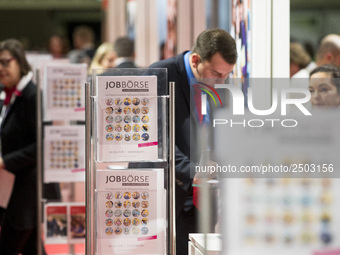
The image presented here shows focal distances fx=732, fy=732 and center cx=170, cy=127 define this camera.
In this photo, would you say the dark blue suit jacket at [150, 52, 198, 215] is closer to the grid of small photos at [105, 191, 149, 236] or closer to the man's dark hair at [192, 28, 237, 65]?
the man's dark hair at [192, 28, 237, 65]

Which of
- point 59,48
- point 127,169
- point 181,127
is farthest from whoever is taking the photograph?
point 59,48

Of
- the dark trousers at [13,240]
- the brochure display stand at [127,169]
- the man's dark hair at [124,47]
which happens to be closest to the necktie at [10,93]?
the dark trousers at [13,240]

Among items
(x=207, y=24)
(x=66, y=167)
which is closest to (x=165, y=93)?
(x=207, y=24)

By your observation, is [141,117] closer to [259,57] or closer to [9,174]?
A: [259,57]

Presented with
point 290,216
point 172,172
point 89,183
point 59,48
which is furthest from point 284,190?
point 59,48

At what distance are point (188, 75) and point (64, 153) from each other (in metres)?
2.06

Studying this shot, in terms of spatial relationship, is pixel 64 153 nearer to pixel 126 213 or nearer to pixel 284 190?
pixel 126 213

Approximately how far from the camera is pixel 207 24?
209 inches

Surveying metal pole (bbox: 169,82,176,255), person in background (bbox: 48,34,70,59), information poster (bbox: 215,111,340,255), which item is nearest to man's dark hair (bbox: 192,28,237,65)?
metal pole (bbox: 169,82,176,255)

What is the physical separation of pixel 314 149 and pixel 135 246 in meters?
1.02

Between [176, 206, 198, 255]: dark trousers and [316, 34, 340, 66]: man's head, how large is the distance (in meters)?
2.51

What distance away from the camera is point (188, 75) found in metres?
3.89

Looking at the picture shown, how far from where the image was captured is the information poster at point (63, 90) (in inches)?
220

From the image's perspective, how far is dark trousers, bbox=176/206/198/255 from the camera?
362 cm
